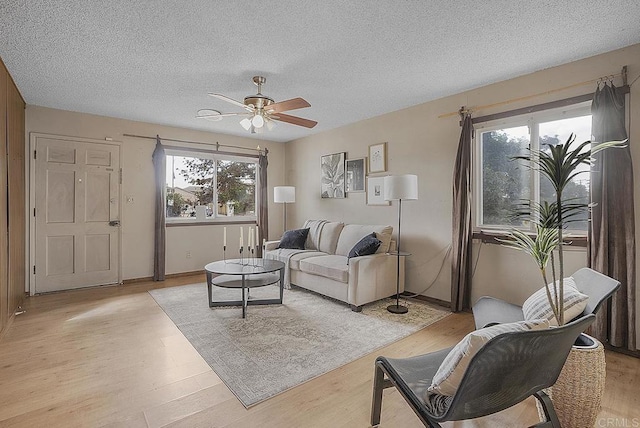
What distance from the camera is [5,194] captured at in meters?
3.15

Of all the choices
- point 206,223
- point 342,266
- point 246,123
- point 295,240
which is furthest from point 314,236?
point 246,123

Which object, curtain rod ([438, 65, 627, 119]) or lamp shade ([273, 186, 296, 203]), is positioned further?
lamp shade ([273, 186, 296, 203])

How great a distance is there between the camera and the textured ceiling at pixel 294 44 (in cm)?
213

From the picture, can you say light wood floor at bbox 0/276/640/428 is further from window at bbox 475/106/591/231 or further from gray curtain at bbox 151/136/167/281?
gray curtain at bbox 151/136/167/281

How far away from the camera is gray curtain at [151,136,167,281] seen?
504 centimetres

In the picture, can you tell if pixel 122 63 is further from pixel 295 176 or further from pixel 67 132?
pixel 295 176

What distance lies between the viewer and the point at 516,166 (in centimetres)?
337

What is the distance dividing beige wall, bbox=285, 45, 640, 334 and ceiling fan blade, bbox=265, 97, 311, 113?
1927mm

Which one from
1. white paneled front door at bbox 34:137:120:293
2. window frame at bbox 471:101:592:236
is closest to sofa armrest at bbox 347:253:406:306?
window frame at bbox 471:101:592:236

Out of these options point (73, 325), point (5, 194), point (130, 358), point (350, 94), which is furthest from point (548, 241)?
point (5, 194)

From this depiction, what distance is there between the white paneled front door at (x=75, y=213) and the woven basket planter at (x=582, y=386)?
215 inches

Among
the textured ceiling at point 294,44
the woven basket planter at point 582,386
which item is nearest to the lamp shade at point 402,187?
the textured ceiling at point 294,44

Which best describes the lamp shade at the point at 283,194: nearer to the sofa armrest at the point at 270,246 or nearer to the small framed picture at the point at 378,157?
the sofa armrest at the point at 270,246

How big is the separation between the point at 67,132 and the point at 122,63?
7.70 ft
